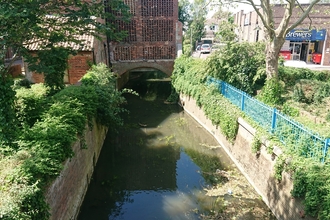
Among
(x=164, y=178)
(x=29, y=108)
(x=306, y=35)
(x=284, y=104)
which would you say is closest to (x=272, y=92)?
(x=284, y=104)

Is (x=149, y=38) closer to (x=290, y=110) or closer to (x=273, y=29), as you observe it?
(x=273, y=29)

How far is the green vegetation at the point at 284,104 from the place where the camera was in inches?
247

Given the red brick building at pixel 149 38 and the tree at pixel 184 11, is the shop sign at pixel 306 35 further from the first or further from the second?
the tree at pixel 184 11

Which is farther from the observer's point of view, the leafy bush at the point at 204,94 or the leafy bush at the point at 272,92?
the leafy bush at the point at 272,92

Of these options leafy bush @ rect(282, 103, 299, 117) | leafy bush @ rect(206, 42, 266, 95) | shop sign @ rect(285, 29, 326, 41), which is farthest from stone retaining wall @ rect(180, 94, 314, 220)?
shop sign @ rect(285, 29, 326, 41)

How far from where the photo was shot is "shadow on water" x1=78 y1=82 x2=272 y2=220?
8.70m

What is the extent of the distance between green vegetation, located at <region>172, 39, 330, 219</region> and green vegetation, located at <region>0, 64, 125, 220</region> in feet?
18.1

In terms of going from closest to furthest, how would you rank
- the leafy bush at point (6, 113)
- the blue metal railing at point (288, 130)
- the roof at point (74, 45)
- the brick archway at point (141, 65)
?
the leafy bush at point (6, 113) → the blue metal railing at point (288, 130) → the roof at point (74, 45) → the brick archway at point (141, 65)

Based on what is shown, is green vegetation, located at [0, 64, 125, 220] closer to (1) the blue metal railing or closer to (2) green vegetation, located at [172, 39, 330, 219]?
(2) green vegetation, located at [172, 39, 330, 219]

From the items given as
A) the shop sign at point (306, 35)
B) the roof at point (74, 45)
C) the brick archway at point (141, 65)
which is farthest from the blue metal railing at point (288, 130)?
the shop sign at point (306, 35)

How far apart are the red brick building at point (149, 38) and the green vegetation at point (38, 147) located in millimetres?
13466

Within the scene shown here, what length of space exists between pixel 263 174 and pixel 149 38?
18209 millimetres

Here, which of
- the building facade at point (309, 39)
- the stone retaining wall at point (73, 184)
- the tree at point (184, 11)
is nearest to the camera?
the stone retaining wall at point (73, 184)

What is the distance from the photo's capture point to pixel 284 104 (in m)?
12.1
